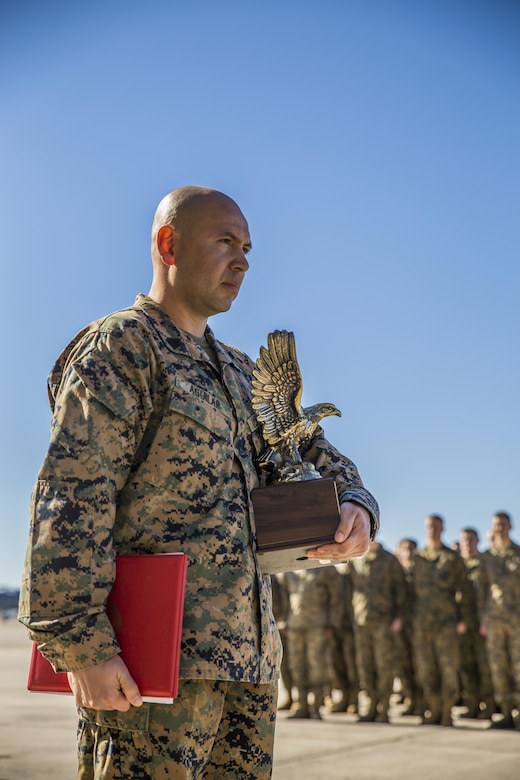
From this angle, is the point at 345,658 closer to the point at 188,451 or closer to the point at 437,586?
the point at 437,586

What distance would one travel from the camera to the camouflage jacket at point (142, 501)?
2027 mm

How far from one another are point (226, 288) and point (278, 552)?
739 mm

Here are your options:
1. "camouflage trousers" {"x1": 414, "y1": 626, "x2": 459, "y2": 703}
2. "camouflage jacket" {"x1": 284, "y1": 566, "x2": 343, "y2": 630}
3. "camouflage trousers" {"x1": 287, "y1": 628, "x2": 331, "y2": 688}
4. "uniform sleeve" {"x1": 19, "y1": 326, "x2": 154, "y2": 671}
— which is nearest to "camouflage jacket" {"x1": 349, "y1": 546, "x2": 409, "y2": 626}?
"camouflage jacket" {"x1": 284, "y1": 566, "x2": 343, "y2": 630}

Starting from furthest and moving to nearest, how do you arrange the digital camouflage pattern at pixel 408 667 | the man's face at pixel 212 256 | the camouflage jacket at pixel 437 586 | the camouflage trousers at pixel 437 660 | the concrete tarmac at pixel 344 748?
the digital camouflage pattern at pixel 408 667
the camouflage jacket at pixel 437 586
the camouflage trousers at pixel 437 660
the concrete tarmac at pixel 344 748
the man's face at pixel 212 256

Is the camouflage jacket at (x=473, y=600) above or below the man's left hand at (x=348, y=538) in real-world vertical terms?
above

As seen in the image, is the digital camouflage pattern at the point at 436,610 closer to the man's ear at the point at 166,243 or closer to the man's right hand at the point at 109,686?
the man's ear at the point at 166,243

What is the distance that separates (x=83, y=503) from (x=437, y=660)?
9.05 metres

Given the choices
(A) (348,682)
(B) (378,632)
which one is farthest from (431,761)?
(A) (348,682)

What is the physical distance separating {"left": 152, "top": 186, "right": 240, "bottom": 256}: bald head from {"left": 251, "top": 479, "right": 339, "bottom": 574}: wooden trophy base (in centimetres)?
77

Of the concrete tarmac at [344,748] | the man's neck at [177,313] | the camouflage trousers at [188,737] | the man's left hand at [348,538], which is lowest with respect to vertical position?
the concrete tarmac at [344,748]

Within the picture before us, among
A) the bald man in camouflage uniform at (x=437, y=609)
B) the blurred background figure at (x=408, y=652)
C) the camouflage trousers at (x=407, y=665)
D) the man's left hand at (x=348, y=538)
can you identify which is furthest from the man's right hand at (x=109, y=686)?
the camouflage trousers at (x=407, y=665)

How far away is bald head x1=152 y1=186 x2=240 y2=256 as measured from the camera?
8.14 ft

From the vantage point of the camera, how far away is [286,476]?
8.16 ft

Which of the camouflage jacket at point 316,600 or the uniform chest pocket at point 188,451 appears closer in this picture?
the uniform chest pocket at point 188,451
